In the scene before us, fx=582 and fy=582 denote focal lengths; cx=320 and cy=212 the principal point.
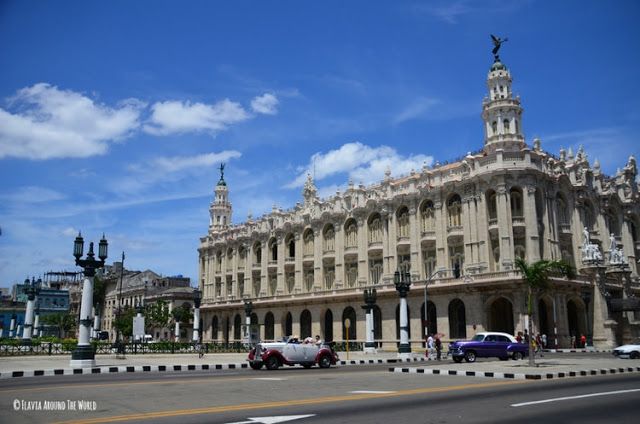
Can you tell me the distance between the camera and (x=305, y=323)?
66.2 metres

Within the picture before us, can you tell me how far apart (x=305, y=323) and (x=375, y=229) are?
14279 mm

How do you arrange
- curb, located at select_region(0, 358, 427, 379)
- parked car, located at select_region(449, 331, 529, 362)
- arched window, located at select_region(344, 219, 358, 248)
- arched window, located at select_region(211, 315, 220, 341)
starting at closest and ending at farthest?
1. curb, located at select_region(0, 358, 427, 379)
2. parked car, located at select_region(449, 331, 529, 362)
3. arched window, located at select_region(344, 219, 358, 248)
4. arched window, located at select_region(211, 315, 220, 341)

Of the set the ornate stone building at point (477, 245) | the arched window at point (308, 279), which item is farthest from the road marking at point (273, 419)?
the arched window at point (308, 279)

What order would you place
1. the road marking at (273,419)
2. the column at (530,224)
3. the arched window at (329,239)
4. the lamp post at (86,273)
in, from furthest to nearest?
1. the arched window at (329,239)
2. the column at (530,224)
3. the lamp post at (86,273)
4. the road marking at (273,419)

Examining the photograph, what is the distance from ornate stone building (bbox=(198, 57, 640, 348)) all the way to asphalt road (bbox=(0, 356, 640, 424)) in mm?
25875

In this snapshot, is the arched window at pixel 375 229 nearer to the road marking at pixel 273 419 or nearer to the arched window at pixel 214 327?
the arched window at pixel 214 327

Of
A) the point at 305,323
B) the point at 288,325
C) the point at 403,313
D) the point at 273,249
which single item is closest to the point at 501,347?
the point at 403,313

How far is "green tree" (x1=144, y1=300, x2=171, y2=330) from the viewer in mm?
85269

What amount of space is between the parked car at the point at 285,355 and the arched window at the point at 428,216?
29.5 metres

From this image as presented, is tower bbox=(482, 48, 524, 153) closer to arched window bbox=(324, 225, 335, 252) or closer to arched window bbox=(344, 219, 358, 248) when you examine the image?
arched window bbox=(344, 219, 358, 248)

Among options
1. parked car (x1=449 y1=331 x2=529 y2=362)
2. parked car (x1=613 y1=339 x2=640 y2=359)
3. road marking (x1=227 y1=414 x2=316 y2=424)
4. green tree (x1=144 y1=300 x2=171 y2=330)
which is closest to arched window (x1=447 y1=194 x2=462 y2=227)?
parked car (x1=449 y1=331 x2=529 y2=362)

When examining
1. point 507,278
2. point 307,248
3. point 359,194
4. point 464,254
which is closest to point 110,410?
point 507,278

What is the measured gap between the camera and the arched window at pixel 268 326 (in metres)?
71.3

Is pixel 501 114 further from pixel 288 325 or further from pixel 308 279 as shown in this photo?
pixel 288 325
